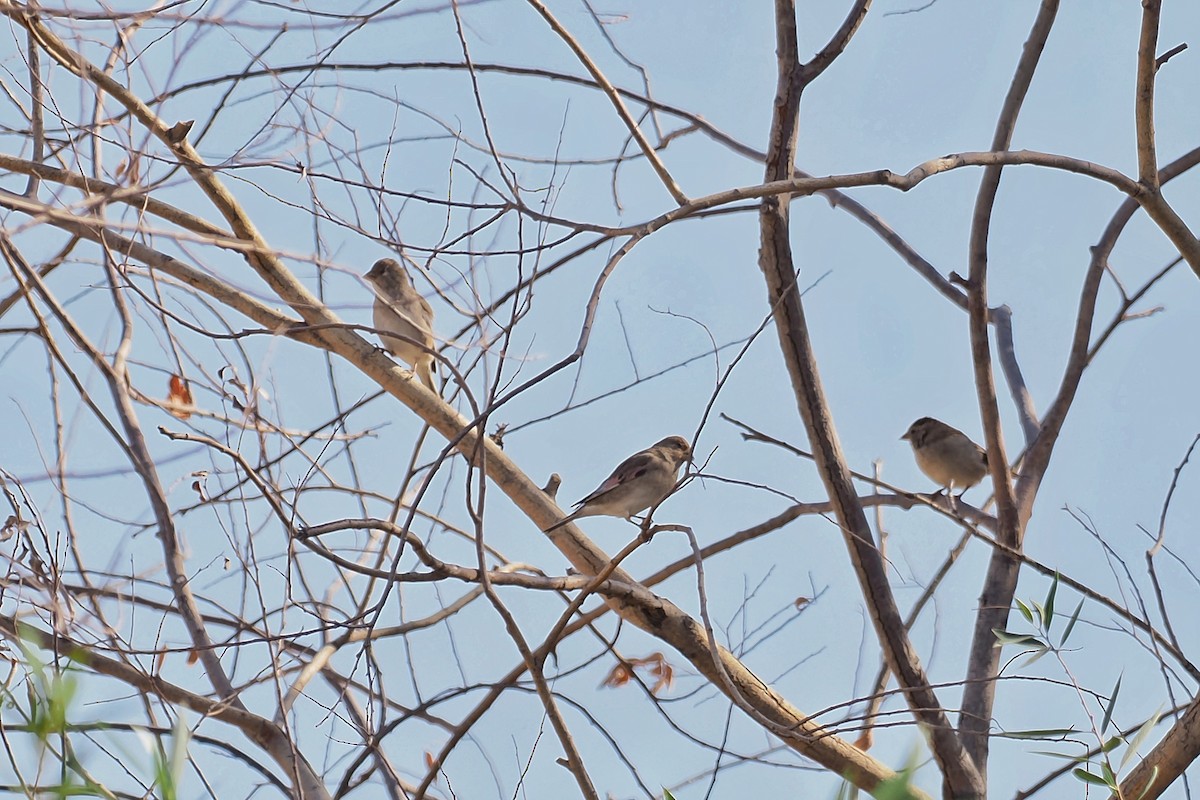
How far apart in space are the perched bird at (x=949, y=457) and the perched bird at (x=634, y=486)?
6.21ft

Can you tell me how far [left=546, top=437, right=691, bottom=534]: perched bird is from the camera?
20.6 feet

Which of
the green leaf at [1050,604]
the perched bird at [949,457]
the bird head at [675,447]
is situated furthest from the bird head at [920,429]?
the green leaf at [1050,604]

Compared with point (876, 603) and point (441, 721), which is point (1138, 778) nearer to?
point (876, 603)

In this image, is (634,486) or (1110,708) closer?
(1110,708)

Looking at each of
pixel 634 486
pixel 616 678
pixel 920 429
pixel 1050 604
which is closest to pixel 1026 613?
pixel 1050 604

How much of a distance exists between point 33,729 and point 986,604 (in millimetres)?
4058

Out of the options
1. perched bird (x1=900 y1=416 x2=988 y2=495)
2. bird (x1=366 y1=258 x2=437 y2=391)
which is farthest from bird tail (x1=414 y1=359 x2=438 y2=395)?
perched bird (x1=900 y1=416 x2=988 y2=495)

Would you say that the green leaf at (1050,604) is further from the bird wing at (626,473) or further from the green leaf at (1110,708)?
the bird wing at (626,473)

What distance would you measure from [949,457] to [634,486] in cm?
239

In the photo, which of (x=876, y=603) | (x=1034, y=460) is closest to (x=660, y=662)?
(x=876, y=603)

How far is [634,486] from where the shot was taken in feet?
21.1

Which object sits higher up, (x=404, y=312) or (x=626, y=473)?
(x=404, y=312)

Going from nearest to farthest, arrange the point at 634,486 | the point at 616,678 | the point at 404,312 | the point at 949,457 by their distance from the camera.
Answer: the point at 616,678, the point at 634,486, the point at 404,312, the point at 949,457

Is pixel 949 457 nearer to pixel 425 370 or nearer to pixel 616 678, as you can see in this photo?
pixel 425 370
